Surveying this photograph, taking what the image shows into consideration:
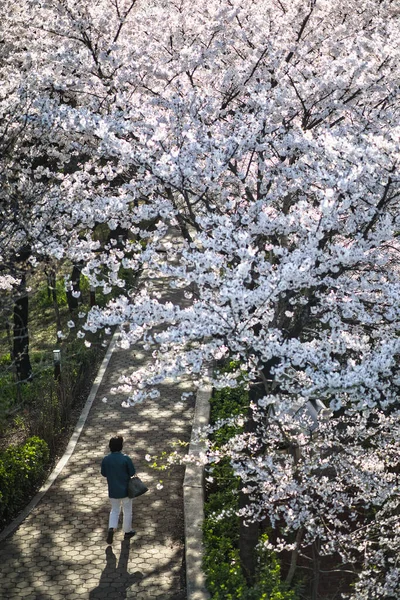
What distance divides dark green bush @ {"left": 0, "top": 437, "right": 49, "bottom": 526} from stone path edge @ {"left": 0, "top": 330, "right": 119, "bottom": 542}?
0.34ft

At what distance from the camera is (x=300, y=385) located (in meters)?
7.56

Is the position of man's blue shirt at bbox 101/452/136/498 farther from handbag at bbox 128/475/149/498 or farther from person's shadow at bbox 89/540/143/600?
person's shadow at bbox 89/540/143/600

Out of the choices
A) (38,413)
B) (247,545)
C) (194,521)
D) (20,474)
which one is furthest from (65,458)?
(247,545)

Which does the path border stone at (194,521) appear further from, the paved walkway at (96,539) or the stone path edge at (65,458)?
the stone path edge at (65,458)

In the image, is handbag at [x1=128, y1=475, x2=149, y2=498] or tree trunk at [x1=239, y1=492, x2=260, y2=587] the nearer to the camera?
tree trunk at [x1=239, y1=492, x2=260, y2=587]

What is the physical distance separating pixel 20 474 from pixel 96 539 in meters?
1.48

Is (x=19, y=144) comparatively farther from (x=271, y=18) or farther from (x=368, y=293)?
(x=368, y=293)

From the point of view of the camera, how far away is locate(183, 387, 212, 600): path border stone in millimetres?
8531

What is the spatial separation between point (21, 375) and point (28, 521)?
17.1 ft

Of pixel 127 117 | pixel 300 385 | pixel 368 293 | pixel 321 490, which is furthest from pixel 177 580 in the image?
pixel 127 117

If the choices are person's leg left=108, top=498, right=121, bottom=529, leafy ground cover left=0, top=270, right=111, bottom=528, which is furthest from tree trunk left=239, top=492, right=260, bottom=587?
leafy ground cover left=0, top=270, right=111, bottom=528

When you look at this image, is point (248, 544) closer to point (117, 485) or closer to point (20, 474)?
point (117, 485)

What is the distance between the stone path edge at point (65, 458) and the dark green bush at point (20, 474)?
0.11m

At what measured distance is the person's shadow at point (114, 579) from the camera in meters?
8.59
